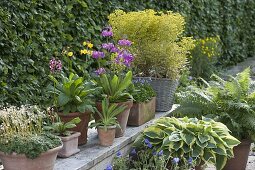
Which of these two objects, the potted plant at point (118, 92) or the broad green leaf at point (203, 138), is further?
the potted plant at point (118, 92)

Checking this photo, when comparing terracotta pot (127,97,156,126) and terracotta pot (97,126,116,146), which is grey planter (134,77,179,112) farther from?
terracotta pot (97,126,116,146)

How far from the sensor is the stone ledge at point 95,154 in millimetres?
3654

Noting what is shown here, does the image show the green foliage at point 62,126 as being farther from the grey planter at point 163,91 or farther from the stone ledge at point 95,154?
the grey planter at point 163,91

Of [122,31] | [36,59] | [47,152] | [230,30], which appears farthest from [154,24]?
[230,30]

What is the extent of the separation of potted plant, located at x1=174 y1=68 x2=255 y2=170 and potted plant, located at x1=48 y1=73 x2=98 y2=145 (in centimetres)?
132

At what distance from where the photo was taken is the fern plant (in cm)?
470

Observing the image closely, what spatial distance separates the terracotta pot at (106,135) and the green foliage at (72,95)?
0.21 meters

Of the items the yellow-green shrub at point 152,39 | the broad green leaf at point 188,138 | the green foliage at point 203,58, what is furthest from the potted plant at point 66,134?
the green foliage at point 203,58

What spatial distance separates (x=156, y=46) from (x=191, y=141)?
1440mm

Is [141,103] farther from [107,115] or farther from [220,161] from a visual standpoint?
[220,161]

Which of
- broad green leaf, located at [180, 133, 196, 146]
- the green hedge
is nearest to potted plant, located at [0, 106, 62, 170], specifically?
the green hedge

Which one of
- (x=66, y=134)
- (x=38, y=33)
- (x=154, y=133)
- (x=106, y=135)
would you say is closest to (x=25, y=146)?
(x=66, y=134)

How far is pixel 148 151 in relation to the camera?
4.29 m

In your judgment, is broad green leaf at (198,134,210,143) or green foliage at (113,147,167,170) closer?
green foliage at (113,147,167,170)
